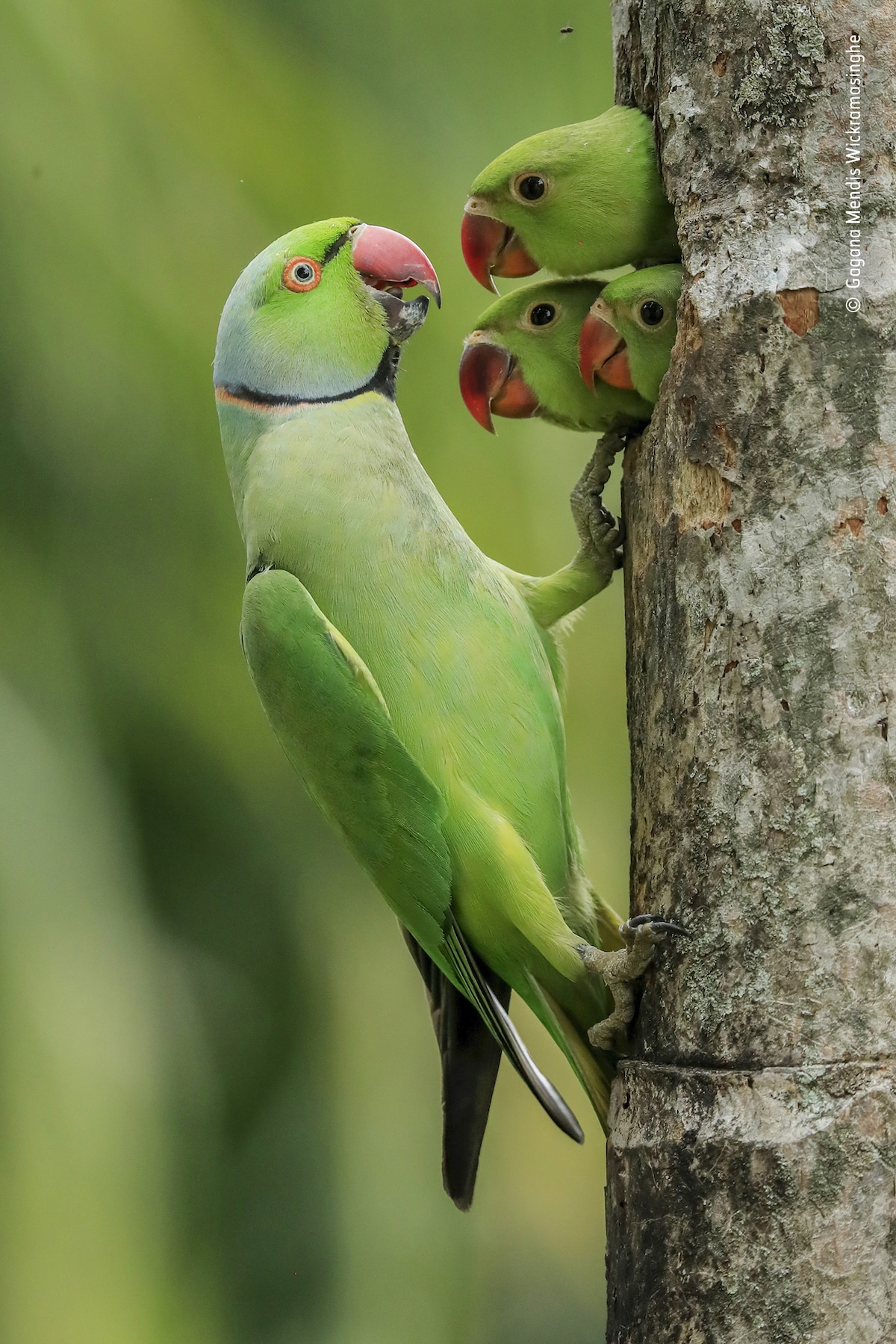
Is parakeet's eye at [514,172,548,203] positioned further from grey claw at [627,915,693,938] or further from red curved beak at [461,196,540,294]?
grey claw at [627,915,693,938]

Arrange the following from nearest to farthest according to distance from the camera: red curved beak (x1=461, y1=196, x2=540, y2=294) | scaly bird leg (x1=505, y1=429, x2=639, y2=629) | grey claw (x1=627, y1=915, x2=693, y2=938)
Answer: grey claw (x1=627, y1=915, x2=693, y2=938), red curved beak (x1=461, y1=196, x2=540, y2=294), scaly bird leg (x1=505, y1=429, x2=639, y2=629)

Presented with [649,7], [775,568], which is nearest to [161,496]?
[649,7]

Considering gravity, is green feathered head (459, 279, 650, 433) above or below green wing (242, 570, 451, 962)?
above

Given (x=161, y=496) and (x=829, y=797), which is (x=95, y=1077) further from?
(x=829, y=797)

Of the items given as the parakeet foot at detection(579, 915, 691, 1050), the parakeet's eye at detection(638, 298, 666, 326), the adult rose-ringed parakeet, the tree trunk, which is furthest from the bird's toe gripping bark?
the parakeet foot at detection(579, 915, 691, 1050)

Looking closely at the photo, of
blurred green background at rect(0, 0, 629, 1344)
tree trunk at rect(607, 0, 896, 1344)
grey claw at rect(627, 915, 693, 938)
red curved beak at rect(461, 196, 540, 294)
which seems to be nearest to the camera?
tree trunk at rect(607, 0, 896, 1344)

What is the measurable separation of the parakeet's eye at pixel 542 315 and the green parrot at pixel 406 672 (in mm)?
284

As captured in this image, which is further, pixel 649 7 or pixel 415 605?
pixel 415 605

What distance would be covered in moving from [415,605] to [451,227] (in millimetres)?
2394

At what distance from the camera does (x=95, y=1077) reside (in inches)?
133

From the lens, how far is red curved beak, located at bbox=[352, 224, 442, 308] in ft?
7.61

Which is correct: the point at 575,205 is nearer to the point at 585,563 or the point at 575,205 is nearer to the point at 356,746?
the point at 585,563

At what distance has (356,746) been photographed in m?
2.06

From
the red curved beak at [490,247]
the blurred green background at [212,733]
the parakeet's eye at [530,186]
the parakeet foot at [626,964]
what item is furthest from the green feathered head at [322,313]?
the blurred green background at [212,733]
